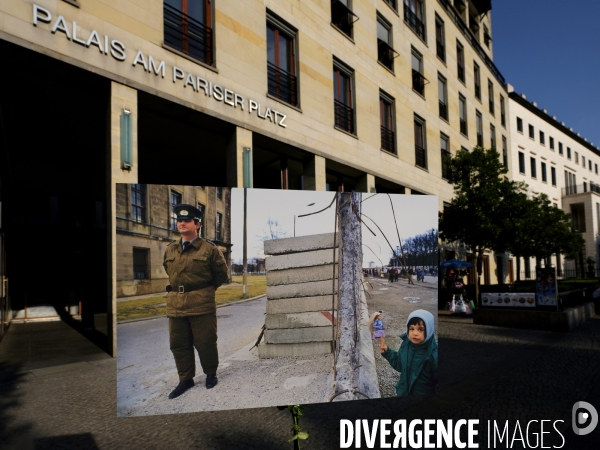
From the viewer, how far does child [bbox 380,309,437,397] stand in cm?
409

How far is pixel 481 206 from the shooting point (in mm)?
20594

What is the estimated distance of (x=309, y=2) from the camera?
→ 15617 mm

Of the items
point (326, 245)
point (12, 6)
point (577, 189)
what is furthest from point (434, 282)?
point (577, 189)

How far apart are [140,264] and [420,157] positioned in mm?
21012

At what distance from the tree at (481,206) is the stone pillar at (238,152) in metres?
11.8

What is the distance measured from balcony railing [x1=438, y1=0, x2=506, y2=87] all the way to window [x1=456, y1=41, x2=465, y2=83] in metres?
1.00

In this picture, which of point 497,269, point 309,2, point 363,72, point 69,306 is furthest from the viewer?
point 497,269

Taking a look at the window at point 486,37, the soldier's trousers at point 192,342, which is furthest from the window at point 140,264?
the window at point 486,37

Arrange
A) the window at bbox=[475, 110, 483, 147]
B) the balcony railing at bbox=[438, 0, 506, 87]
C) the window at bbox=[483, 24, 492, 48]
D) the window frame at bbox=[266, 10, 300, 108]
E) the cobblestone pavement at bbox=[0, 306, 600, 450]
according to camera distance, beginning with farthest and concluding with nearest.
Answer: the window at bbox=[483, 24, 492, 48] → the window at bbox=[475, 110, 483, 147] → the balcony railing at bbox=[438, 0, 506, 87] → the window frame at bbox=[266, 10, 300, 108] → the cobblestone pavement at bbox=[0, 306, 600, 450]

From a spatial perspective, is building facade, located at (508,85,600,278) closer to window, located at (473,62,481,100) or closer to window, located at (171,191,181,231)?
window, located at (473,62,481,100)

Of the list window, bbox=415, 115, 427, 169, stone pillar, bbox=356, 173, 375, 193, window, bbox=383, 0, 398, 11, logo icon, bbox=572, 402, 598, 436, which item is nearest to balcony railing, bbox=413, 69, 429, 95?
window, bbox=415, 115, 427, 169

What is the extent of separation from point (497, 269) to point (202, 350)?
3425 cm

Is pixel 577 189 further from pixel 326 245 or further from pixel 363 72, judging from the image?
pixel 326 245

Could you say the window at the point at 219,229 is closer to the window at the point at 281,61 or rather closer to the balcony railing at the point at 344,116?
the window at the point at 281,61
